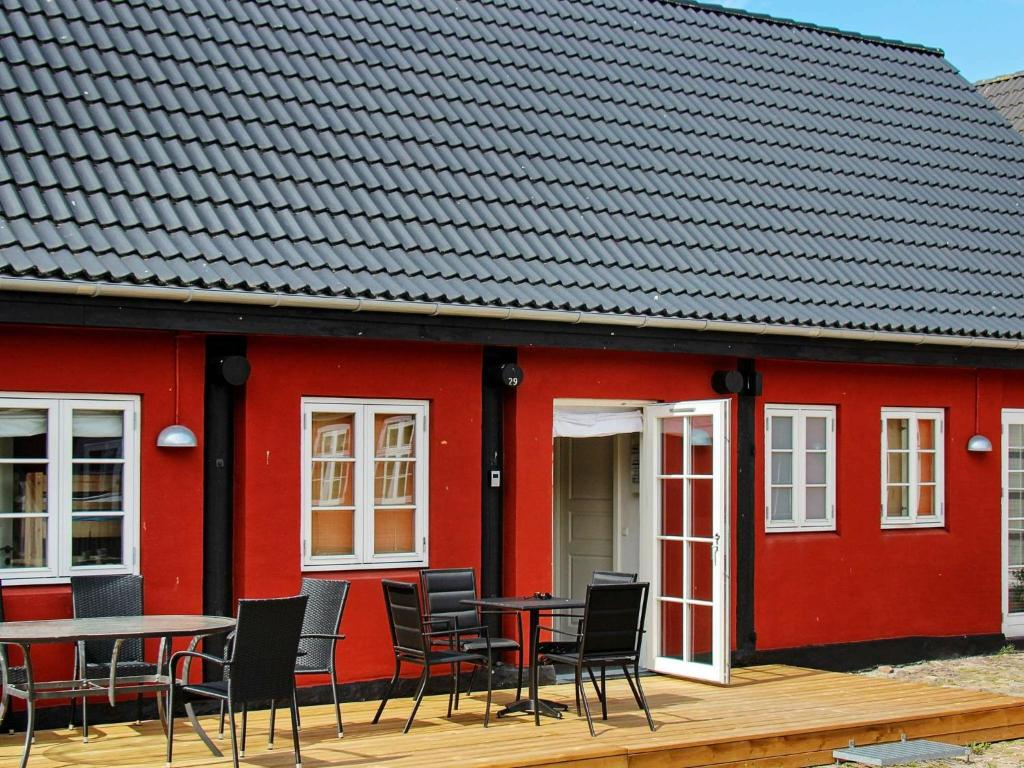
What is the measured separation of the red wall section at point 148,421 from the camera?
31.0ft

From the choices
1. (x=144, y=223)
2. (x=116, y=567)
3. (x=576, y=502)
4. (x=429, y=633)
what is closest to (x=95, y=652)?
(x=116, y=567)

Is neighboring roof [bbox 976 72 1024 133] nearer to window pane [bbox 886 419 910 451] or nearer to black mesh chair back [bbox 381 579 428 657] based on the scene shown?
window pane [bbox 886 419 910 451]

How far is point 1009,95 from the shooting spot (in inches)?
778

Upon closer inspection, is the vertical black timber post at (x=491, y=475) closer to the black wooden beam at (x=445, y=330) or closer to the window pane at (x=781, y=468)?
the black wooden beam at (x=445, y=330)

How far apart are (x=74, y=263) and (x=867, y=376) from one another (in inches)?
292

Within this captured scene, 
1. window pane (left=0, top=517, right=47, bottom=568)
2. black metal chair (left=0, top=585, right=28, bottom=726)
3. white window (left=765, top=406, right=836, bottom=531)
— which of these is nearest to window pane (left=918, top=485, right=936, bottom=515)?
white window (left=765, top=406, right=836, bottom=531)

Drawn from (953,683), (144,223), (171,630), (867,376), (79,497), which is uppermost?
(144,223)

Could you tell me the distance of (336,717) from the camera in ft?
31.6

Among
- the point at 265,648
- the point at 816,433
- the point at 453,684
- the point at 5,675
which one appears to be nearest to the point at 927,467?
the point at 816,433

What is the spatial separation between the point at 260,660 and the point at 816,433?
668cm

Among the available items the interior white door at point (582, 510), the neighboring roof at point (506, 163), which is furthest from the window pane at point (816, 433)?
the interior white door at point (582, 510)

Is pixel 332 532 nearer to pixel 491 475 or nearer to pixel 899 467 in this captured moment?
pixel 491 475

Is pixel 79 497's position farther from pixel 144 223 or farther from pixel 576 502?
pixel 576 502

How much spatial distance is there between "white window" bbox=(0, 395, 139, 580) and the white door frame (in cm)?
857
